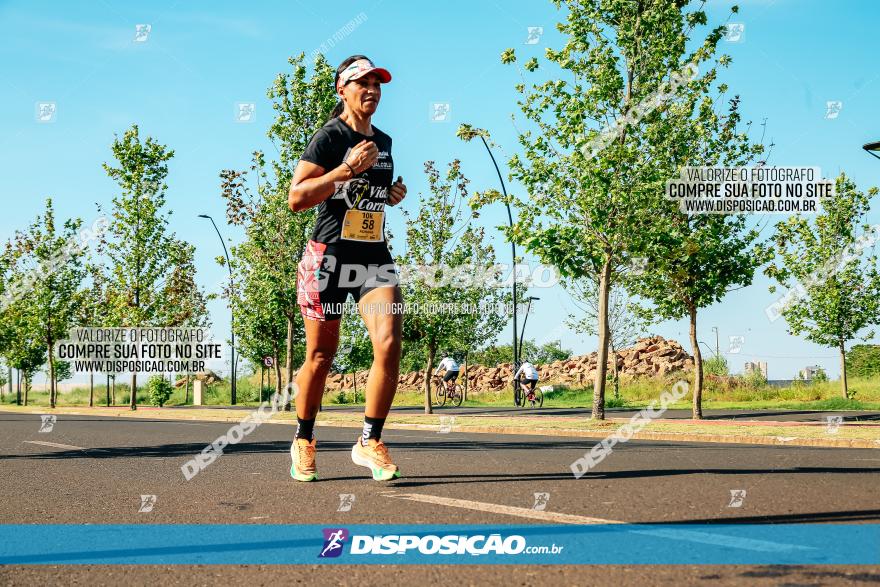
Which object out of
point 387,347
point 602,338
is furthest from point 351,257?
point 602,338

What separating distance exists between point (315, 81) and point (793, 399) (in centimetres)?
2270

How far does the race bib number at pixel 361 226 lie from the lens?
555 cm

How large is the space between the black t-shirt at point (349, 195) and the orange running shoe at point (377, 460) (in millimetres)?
1336

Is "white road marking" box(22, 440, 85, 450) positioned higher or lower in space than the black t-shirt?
lower

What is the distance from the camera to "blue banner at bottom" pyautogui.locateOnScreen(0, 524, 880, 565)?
3.26 metres

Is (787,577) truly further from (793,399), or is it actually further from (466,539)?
(793,399)

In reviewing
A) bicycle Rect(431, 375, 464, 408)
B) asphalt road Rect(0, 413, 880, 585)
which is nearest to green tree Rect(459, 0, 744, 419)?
asphalt road Rect(0, 413, 880, 585)

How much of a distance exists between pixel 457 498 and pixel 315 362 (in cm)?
150

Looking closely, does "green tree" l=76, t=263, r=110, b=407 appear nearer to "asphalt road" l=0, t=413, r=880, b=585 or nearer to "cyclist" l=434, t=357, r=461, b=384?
"cyclist" l=434, t=357, r=461, b=384

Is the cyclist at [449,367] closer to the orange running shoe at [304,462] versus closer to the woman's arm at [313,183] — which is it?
the orange running shoe at [304,462]

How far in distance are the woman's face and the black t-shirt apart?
0.55 ft

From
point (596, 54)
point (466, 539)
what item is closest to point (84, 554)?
→ point (466, 539)

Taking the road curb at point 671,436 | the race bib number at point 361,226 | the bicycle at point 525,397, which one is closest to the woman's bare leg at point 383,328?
the race bib number at point 361,226

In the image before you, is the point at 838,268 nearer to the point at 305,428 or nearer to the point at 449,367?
the point at 449,367
